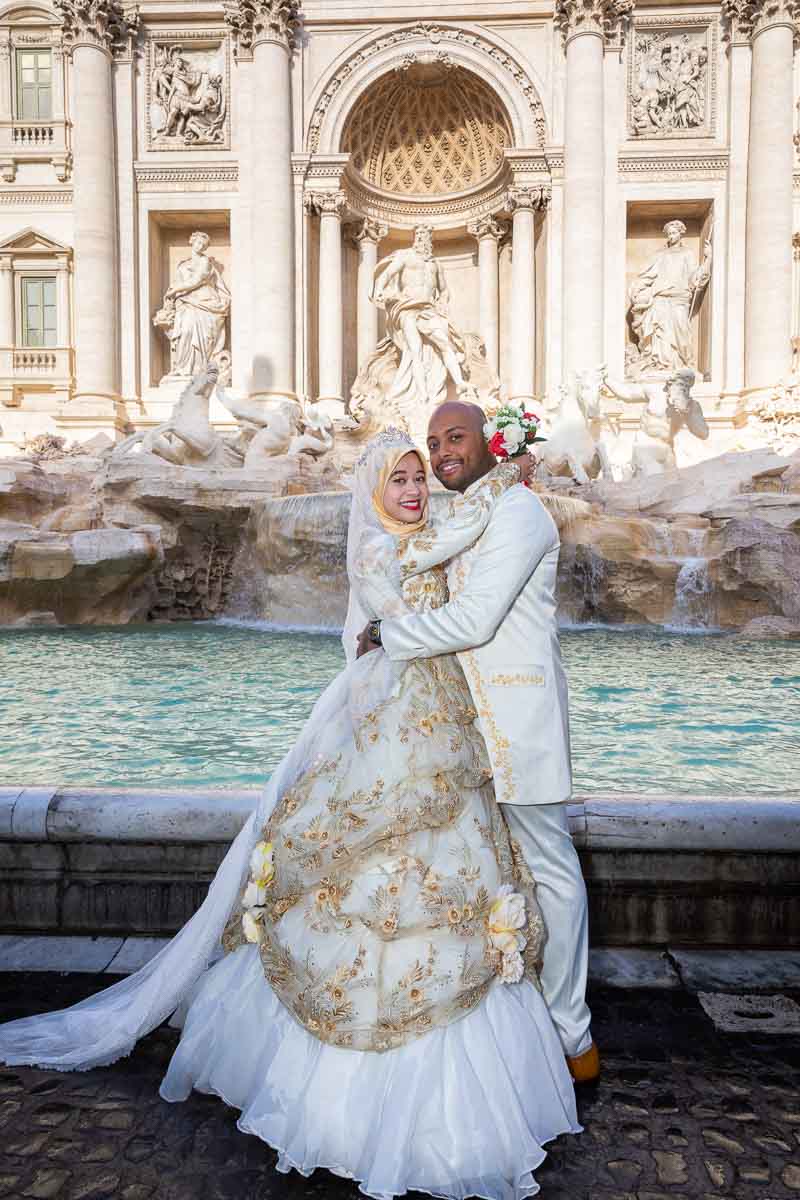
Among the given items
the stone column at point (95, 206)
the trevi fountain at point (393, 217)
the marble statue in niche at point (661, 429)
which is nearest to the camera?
the marble statue in niche at point (661, 429)

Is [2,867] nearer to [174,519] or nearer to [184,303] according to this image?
[174,519]

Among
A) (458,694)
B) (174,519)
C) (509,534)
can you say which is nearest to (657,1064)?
(458,694)

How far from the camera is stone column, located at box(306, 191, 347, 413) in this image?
1842cm

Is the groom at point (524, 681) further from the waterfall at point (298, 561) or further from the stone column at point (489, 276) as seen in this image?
the stone column at point (489, 276)

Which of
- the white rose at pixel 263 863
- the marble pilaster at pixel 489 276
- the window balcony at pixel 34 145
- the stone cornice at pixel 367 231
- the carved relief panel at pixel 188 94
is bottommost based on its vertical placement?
the white rose at pixel 263 863

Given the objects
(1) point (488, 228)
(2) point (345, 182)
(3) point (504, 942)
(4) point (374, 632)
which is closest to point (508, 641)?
(4) point (374, 632)

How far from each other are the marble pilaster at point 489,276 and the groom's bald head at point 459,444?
59.0ft

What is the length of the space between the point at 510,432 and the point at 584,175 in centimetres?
1805

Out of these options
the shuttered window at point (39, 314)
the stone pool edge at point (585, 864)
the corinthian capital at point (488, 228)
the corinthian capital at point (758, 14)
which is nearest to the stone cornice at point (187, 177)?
the shuttered window at point (39, 314)

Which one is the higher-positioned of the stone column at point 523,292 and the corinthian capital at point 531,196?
the corinthian capital at point 531,196

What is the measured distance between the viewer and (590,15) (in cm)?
1734

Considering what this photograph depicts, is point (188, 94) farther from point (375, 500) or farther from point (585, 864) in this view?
point (585, 864)

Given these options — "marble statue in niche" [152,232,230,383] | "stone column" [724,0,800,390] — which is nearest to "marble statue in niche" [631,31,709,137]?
"stone column" [724,0,800,390]

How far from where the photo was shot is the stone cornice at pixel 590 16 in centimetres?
1731
